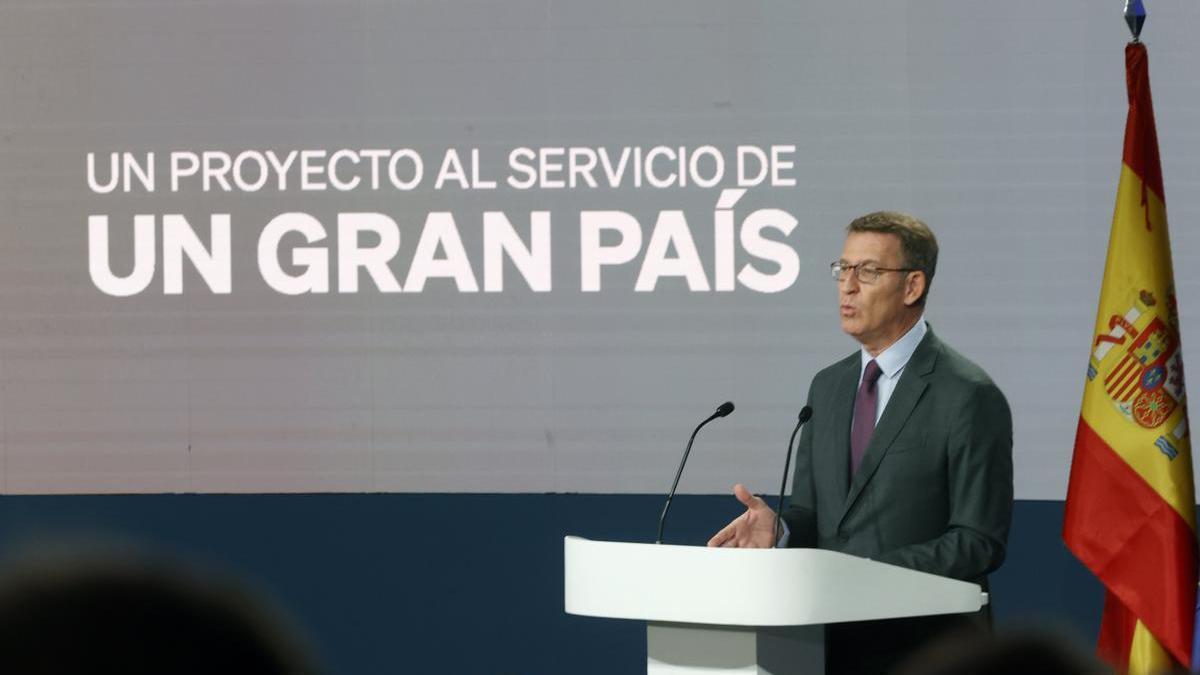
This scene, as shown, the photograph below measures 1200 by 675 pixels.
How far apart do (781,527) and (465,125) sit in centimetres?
224

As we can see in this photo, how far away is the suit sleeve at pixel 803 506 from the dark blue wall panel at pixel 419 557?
4.65 feet

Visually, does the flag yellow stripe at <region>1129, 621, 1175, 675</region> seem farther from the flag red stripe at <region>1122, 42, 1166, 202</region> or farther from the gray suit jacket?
the flag red stripe at <region>1122, 42, 1166, 202</region>

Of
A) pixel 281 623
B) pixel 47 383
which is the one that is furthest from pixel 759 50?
pixel 281 623

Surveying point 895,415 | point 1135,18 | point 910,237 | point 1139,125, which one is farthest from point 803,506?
point 1135,18

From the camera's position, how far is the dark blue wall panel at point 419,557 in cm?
505

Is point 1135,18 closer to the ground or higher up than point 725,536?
higher up

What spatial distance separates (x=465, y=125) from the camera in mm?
5035

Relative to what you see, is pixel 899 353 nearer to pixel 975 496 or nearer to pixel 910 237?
pixel 910 237

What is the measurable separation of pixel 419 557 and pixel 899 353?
219 centimetres

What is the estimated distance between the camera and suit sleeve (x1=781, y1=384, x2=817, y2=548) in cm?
346

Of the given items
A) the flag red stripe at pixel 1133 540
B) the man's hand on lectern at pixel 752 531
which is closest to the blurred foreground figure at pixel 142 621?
the man's hand on lectern at pixel 752 531

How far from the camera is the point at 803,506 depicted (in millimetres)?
3578

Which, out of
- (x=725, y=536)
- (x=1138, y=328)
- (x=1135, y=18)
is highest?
(x=1135, y=18)

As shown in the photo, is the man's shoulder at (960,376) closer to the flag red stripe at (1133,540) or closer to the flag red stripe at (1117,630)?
the flag red stripe at (1133,540)
